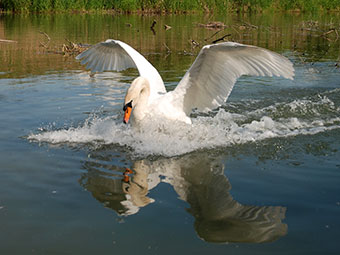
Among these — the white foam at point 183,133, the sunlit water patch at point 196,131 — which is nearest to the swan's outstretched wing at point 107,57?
the sunlit water patch at point 196,131

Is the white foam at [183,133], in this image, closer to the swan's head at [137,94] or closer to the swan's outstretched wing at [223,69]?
the swan's head at [137,94]

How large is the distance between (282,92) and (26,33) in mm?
18181

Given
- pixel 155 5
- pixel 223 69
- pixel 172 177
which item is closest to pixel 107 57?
pixel 223 69

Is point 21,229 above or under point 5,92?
under

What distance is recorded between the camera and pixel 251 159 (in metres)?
Result: 6.01

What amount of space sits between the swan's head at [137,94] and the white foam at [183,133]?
1.10 feet

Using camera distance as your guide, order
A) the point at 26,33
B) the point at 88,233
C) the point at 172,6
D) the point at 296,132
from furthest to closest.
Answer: the point at 172,6 → the point at 26,33 → the point at 296,132 → the point at 88,233

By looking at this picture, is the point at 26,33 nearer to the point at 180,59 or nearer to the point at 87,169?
the point at 180,59

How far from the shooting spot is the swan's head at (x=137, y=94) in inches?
244

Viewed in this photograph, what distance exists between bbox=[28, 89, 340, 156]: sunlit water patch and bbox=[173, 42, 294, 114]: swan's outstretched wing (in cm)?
52

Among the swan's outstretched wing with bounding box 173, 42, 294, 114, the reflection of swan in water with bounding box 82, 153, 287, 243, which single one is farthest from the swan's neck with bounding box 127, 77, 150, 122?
the reflection of swan in water with bounding box 82, 153, 287, 243

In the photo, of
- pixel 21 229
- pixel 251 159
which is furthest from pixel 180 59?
pixel 21 229

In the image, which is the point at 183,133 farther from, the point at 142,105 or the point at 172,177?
the point at 172,177

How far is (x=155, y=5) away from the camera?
49406 mm
